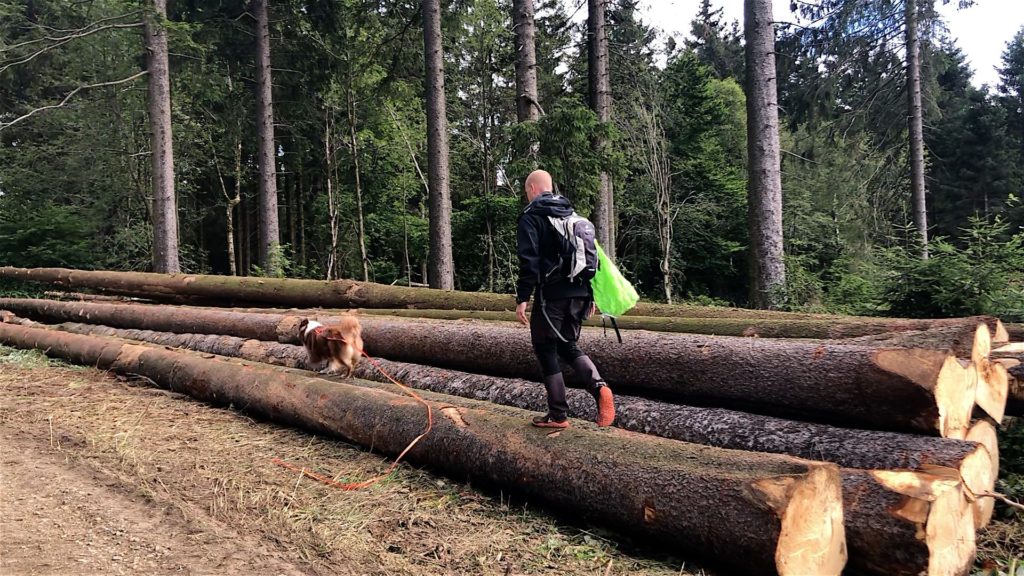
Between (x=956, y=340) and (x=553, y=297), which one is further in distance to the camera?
(x=553, y=297)

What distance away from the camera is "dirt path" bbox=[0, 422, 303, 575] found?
2.85 meters

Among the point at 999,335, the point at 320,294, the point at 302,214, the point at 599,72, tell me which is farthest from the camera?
the point at 302,214

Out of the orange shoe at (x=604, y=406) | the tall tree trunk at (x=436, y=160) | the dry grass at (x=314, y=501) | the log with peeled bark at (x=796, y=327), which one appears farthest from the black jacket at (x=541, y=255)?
the tall tree trunk at (x=436, y=160)

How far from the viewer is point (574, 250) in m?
3.70

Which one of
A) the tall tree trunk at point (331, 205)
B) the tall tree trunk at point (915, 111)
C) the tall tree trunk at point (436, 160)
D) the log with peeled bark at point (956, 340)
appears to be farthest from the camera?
the tall tree trunk at point (331, 205)

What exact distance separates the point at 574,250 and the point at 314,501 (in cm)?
232

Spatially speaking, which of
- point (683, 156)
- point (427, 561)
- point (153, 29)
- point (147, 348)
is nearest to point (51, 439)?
point (147, 348)

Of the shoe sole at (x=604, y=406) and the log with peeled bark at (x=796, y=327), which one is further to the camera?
the shoe sole at (x=604, y=406)

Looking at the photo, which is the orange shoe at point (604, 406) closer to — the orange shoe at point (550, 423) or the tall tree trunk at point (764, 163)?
the orange shoe at point (550, 423)

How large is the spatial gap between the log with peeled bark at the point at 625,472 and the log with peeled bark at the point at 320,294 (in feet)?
9.12

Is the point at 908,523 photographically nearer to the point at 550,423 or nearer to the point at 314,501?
the point at 550,423

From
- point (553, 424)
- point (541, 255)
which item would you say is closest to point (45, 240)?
point (541, 255)

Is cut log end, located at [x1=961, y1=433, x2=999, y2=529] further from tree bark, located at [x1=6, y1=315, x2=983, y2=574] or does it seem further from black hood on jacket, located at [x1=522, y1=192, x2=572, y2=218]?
black hood on jacket, located at [x1=522, y1=192, x2=572, y2=218]

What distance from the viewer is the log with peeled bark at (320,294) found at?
662cm
